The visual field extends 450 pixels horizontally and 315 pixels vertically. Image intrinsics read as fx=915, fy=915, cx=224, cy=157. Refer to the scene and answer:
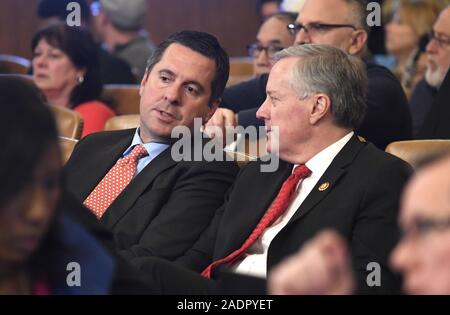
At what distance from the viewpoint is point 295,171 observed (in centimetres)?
276

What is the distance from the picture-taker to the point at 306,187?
2713mm

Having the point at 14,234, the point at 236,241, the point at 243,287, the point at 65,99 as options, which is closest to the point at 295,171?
the point at 236,241

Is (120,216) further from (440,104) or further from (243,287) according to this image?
(440,104)

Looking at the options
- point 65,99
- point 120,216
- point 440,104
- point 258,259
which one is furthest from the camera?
point 65,99

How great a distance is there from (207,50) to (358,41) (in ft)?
3.27

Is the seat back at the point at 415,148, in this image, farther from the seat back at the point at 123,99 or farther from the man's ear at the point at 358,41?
the seat back at the point at 123,99

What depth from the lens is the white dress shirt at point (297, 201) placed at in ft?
8.81

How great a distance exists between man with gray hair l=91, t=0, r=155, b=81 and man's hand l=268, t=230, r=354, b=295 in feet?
15.9

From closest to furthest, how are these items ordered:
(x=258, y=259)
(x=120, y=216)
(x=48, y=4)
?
(x=258, y=259)
(x=120, y=216)
(x=48, y=4)

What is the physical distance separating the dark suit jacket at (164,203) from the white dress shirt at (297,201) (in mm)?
226

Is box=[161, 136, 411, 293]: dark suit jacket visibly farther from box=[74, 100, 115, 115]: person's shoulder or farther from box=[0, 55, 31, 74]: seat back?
box=[0, 55, 31, 74]: seat back

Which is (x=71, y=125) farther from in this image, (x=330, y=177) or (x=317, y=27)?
(x=330, y=177)

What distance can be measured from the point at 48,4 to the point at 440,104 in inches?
117

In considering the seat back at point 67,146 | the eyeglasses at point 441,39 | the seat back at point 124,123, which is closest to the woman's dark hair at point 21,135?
the seat back at point 67,146
